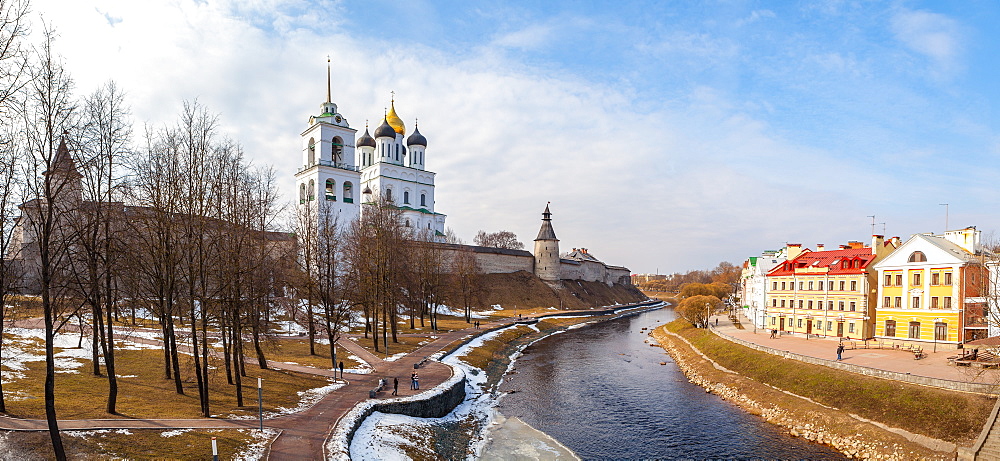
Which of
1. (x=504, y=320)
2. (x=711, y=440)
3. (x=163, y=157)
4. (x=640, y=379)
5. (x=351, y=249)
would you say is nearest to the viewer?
(x=163, y=157)

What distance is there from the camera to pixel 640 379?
3547 centimetres

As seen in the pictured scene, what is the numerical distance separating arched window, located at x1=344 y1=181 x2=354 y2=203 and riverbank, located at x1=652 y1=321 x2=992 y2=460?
44.2 m

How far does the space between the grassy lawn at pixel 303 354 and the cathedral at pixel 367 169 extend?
2695 centimetres

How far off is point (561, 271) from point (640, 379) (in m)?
72.4

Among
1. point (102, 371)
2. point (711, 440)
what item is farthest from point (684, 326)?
point (102, 371)

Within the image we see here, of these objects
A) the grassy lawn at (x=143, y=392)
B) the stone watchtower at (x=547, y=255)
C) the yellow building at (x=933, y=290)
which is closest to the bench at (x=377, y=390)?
the grassy lawn at (x=143, y=392)

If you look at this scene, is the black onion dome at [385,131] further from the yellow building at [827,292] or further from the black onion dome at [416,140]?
the yellow building at [827,292]

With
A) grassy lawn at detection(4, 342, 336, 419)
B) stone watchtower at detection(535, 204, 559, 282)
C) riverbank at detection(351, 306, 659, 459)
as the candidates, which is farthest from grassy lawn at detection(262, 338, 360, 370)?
stone watchtower at detection(535, 204, 559, 282)

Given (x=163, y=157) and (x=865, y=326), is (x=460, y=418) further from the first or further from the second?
(x=865, y=326)

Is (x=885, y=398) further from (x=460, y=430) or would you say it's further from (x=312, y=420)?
(x=312, y=420)

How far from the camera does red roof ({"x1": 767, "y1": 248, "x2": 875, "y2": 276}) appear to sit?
41.9 meters

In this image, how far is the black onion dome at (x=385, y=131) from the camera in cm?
8769

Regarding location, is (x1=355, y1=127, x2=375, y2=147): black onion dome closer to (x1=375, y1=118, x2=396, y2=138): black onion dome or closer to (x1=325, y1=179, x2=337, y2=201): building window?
(x1=375, y1=118, x2=396, y2=138): black onion dome

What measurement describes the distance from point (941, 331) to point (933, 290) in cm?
271
